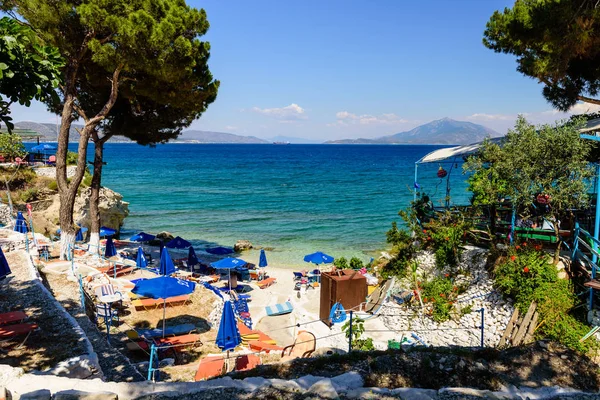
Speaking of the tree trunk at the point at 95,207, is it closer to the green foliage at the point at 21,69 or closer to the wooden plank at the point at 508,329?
the green foliage at the point at 21,69

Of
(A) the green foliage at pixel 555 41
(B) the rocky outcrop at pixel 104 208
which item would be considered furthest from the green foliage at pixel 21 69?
(B) the rocky outcrop at pixel 104 208

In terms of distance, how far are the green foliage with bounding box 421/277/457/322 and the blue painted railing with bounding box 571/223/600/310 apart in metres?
3.22

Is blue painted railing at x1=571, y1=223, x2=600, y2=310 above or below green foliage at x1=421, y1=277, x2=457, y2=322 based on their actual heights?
above

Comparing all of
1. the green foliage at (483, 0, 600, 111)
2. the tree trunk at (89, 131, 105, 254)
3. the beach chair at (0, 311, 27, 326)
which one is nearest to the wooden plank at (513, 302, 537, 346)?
the green foliage at (483, 0, 600, 111)

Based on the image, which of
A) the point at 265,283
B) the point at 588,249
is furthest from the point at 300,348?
the point at 265,283

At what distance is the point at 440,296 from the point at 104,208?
2435cm

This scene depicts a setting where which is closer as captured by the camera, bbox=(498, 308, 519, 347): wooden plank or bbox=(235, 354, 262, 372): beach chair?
bbox=(235, 354, 262, 372): beach chair

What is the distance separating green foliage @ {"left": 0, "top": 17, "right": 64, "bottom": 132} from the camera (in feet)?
16.2

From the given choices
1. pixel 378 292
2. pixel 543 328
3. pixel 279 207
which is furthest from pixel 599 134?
pixel 279 207

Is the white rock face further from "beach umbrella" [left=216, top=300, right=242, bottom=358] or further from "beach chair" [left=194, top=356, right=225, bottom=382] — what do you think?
"beach chair" [left=194, top=356, right=225, bottom=382]

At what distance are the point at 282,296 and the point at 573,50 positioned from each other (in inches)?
537

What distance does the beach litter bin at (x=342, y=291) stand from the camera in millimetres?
13609

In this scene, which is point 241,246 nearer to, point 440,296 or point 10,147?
point 10,147

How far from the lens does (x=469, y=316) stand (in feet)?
35.6
